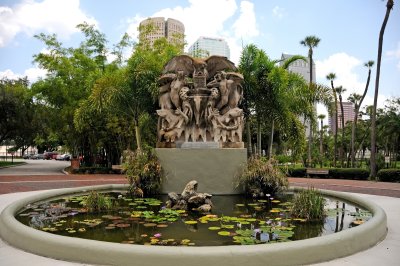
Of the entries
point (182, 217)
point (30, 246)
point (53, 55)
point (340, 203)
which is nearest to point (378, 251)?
point (182, 217)

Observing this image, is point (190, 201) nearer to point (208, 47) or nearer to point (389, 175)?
point (389, 175)

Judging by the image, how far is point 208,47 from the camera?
23781 millimetres

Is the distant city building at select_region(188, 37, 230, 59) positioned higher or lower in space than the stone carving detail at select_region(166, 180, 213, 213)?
higher

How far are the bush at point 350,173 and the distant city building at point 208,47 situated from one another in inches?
393

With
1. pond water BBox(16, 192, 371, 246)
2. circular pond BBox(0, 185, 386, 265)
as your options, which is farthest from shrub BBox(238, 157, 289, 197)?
pond water BBox(16, 192, 371, 246)

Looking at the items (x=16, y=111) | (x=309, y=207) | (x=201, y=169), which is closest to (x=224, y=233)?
(x=309, y=207)

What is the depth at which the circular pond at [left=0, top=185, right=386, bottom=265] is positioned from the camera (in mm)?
4176

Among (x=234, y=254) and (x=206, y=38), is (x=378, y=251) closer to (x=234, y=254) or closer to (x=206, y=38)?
(x=234, y=254)

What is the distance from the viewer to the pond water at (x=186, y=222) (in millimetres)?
5473

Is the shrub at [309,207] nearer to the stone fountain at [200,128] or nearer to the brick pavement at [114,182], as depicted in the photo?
the stone fountain at [200,128]

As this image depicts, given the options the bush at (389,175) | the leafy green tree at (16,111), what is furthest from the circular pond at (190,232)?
the leafy green tree at (16,111)

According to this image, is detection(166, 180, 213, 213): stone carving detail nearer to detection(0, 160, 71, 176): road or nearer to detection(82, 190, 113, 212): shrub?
detection(82, 190, 113, 212): shrub

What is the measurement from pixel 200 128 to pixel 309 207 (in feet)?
16.1

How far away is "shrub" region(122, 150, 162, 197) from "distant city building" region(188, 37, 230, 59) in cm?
1361
